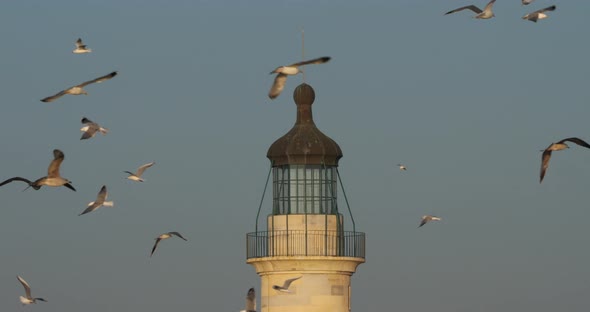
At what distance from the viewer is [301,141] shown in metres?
97.9

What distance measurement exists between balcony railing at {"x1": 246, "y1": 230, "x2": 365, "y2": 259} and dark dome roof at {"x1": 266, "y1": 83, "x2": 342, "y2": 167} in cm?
299

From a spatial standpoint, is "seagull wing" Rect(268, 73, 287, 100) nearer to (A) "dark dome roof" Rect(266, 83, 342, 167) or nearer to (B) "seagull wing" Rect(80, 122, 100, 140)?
(B) "seagull wing" Rect(80, 122, 100, 140)

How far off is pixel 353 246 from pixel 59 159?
76.7 feet

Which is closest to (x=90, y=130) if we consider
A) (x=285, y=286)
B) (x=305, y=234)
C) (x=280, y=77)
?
(x=280, y=77)

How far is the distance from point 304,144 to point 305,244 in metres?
4.15

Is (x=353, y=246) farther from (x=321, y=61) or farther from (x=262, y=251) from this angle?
(x=321, y=61)

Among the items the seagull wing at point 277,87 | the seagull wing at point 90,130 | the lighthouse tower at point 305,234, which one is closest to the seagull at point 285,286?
the lighthouse tower at point 305,234

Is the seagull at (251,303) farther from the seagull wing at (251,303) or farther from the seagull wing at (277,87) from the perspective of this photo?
the seagull wing at (277,87)

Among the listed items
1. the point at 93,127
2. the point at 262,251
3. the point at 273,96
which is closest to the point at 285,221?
the point at 262,251

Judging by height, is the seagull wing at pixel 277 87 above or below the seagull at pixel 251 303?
above

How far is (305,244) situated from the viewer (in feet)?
317

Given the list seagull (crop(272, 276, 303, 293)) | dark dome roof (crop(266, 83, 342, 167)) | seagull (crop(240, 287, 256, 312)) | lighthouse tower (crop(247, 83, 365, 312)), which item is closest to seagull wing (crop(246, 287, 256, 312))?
seagull (crop(240, 287, 256, 312))

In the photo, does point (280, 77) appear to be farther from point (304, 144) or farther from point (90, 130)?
point (304, 144)

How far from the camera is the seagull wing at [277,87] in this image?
7431 cm
